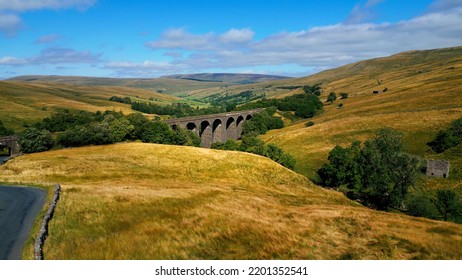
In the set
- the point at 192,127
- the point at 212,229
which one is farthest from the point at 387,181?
the point at 192,127

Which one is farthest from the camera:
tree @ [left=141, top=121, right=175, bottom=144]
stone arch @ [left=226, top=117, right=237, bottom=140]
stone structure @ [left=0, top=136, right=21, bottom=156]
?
stone arch @ [left=226, top=117, right=237, bottom=140]

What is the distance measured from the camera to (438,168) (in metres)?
58.4

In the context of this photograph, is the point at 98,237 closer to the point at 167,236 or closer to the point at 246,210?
the point at 167,236

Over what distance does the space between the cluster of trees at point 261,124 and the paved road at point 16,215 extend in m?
90.0

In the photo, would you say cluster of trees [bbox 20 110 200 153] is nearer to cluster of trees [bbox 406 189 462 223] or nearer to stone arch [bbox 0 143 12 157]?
stone arch [bbox 0 143 12 157]

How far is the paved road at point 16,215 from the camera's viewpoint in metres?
20.1

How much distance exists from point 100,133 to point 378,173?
57550mm

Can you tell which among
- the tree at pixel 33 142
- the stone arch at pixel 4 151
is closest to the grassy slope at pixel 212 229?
the tree at pixel 33 142

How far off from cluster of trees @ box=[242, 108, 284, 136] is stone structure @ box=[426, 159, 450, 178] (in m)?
67.2

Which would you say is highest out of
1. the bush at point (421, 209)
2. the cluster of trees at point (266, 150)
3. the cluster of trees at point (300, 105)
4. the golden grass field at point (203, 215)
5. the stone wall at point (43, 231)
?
the cluster of trees at point (300, 105)

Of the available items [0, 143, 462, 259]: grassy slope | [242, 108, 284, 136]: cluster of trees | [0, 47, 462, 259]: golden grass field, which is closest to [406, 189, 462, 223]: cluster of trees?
[0, 47, 462, 259]: golden grass field

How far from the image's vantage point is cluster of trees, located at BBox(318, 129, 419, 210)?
50812mm

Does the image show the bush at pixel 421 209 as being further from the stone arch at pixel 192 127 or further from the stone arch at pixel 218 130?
the stone arch at pixel 218 130

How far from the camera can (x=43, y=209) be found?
28047 millimetres
